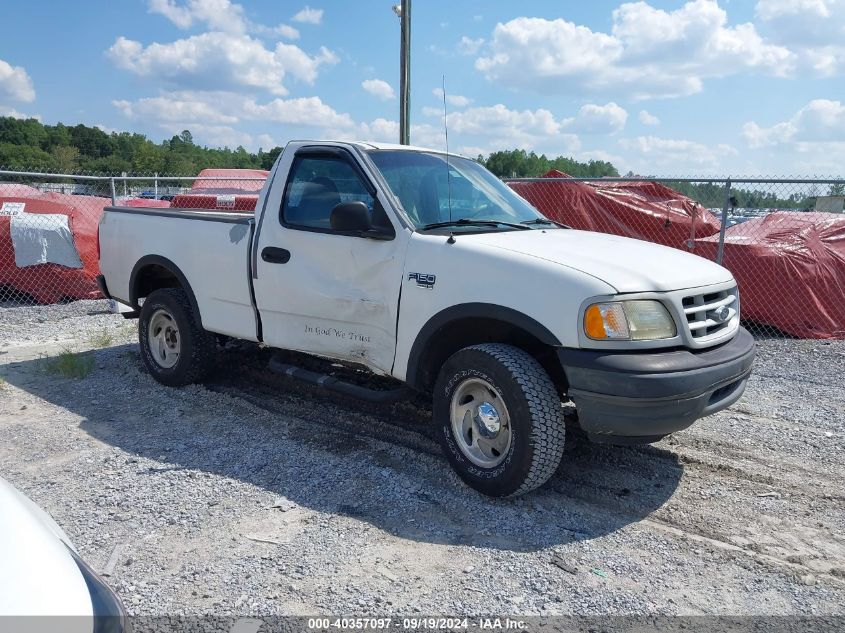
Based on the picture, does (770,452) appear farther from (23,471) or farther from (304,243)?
(23,471)

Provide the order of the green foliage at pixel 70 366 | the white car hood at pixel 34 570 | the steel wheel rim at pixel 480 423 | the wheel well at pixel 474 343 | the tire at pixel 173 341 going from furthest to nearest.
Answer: the green foliage at pixel 70 366
the tire at pixel 173 341
the wheel well at pixel 474 343
the steel wheel rim at pixel 480 423
the white car hood at pixel 34 570

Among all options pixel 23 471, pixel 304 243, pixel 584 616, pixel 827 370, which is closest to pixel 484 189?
pixel 304 243

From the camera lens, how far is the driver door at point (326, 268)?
4.52 metres

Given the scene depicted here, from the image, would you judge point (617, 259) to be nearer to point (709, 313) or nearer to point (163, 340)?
→ point (709, 313)

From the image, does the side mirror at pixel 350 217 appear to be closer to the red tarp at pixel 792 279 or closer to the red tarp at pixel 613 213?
the red tarp at pixel 792 279

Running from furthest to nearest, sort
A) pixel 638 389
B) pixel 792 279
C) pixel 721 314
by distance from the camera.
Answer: pixel 792 279, pixel 721 314, pixel 638 389

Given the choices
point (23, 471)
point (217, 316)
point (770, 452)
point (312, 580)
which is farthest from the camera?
point (217, 316)

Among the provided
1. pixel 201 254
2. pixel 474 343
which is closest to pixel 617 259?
pixel 474 343

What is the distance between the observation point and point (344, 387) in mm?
4918

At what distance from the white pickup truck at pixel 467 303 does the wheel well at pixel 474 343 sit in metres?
0.01

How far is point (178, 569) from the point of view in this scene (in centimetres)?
332

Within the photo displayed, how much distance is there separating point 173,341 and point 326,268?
2.25 m

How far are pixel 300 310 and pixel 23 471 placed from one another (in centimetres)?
205

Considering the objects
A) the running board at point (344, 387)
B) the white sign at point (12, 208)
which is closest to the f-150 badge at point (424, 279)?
the running board at point (344, 387)
